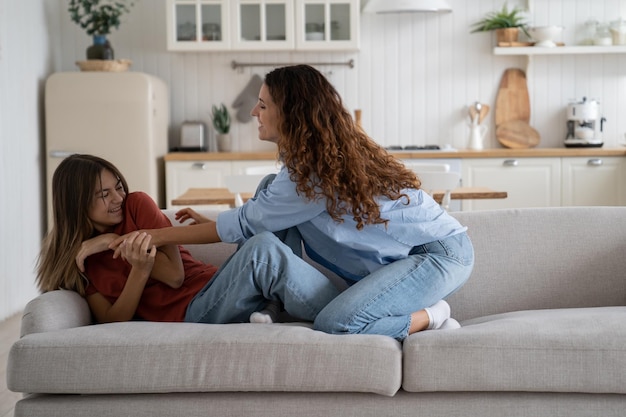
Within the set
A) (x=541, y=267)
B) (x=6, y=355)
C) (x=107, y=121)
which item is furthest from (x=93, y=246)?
(x=107, y=121)

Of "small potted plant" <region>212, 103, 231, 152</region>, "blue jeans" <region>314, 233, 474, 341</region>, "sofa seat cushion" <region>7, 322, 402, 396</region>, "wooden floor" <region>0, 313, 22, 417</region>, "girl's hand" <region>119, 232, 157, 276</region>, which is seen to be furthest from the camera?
"small potted plant" <region>212, 103, 231, 152</region>

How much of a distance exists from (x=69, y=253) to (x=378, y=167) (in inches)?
37.1

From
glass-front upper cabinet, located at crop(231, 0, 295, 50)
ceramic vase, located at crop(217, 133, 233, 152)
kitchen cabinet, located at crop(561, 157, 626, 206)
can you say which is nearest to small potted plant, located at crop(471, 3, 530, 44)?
kitchen cabinet, located at crop(561, 157, 626, 206)

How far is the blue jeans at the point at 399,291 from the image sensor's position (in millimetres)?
2383

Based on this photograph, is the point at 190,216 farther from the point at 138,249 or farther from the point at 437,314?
the point at 437,314

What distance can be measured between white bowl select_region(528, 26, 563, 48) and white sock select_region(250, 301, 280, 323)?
4.00m

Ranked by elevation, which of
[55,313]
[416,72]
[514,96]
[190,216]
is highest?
[416,72]

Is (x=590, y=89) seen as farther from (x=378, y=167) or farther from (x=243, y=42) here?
(x=378, y=167)

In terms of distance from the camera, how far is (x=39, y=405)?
226 centimetres

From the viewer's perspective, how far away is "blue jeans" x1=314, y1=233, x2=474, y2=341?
238 centimetres

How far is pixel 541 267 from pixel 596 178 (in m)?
3.12

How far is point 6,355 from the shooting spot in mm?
3918

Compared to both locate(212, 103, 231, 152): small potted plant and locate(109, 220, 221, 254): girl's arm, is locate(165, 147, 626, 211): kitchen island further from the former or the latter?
locate(109, 220, 221, 254): girl's arm

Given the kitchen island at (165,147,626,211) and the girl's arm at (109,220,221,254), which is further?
the kitchen island at (165,147,626,211)
